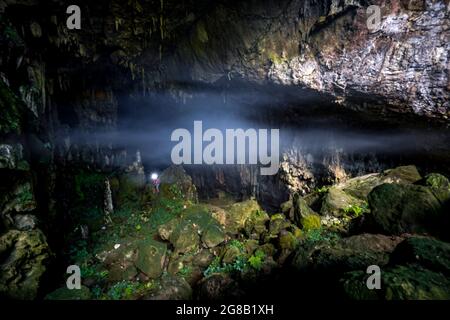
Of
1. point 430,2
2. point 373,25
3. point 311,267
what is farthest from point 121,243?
point 430,2

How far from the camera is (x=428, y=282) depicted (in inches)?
120

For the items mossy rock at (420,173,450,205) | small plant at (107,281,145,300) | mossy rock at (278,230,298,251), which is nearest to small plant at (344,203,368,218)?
mossy rock at (420,173,450,205)

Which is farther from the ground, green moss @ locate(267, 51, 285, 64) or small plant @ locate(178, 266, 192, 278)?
green moss @ locate(267, 51, 285, 64)

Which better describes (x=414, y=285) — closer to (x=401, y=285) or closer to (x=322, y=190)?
(x=401, y=285)

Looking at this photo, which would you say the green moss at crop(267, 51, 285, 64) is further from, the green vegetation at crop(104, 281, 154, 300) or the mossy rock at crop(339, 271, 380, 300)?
the green vegetation at crop(104, 281, 154, 300)

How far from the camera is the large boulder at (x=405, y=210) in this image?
6105 millimetres

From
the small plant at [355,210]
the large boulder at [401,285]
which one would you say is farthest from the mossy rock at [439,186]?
the large boulder at [401,285]

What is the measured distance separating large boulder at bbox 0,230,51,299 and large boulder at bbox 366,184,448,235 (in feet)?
27.6

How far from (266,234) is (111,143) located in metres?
9.84

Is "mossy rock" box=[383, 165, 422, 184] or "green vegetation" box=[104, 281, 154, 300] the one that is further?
"mossy rock" box=[383, 165, 422, 184]

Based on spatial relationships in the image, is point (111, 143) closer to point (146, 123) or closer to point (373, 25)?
point (146, 123)

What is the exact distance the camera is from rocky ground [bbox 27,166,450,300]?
383cm

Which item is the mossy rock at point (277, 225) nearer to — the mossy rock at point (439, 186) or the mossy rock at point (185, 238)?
the mossy rock at point (185, 238)

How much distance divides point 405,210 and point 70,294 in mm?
8696
